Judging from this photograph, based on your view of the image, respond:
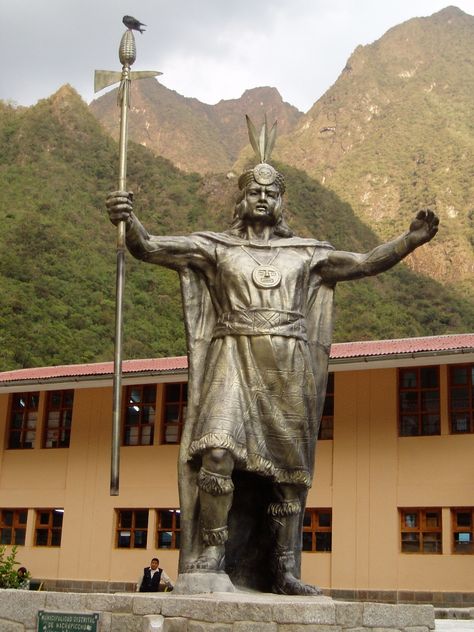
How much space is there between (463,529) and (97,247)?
33.1 meters

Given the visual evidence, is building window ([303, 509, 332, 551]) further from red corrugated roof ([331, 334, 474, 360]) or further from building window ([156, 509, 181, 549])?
red corrugated roof ([331, 334, 474, 360])

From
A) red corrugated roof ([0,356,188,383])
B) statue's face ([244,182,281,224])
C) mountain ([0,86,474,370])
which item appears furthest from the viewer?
mountain ([0,86,474,370])

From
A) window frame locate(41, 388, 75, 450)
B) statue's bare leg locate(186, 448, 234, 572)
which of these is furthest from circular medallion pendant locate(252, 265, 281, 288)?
window frame locate(41, 388, 75, 450)

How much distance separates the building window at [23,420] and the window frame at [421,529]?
28.7 feet

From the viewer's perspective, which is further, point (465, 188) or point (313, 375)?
point (465, 188)

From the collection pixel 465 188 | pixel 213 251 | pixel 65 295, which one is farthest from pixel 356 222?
pixel 213 251

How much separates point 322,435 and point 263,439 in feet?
45.9

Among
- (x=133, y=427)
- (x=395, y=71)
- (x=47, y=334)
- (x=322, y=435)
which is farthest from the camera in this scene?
(x=395, y=71)

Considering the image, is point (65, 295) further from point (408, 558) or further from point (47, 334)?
point (408, 558)

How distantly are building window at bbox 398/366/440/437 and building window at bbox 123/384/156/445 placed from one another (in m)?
5.35

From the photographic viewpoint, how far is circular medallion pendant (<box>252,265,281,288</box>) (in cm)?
641

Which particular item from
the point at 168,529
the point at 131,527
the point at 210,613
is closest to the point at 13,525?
the point at 131,527

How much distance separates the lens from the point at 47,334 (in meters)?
37.0

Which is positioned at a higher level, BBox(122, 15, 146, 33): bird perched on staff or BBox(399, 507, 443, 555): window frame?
BBox(122, 15, 146, 33): bird perched on staff
